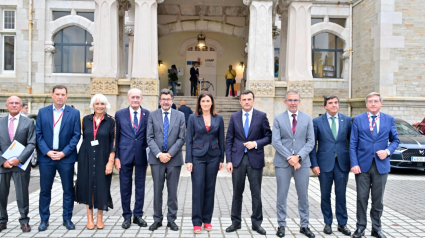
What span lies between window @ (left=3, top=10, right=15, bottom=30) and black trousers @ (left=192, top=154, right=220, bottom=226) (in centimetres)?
1802

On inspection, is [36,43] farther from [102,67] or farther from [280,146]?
[280,146]

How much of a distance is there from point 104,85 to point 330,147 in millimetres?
7840

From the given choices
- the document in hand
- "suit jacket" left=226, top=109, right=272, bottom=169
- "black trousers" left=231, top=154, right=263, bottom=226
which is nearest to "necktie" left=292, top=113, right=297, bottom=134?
"suit jacket" left=226, top=109, right=272, bottom=169

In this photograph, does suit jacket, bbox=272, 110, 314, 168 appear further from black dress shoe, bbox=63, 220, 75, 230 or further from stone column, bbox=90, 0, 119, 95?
stone column, bbox=90, 0, 119, 95

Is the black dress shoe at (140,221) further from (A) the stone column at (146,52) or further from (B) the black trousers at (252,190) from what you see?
(A) the stone column at (146,52)

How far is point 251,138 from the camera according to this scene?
19.8 ft

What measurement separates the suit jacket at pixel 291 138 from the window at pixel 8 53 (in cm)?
1830

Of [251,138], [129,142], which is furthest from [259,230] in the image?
[129,142]

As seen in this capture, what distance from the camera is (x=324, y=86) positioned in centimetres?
2067

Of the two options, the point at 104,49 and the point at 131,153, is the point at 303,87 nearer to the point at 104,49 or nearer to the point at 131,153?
the point at 104,49

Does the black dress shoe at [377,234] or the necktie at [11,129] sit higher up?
the necktie at [11,129]

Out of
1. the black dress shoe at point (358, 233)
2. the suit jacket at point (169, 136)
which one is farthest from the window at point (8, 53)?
the black dress shoe at point (358, 233)

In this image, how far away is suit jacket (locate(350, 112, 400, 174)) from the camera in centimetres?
578

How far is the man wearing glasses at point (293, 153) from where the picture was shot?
19.1ft
